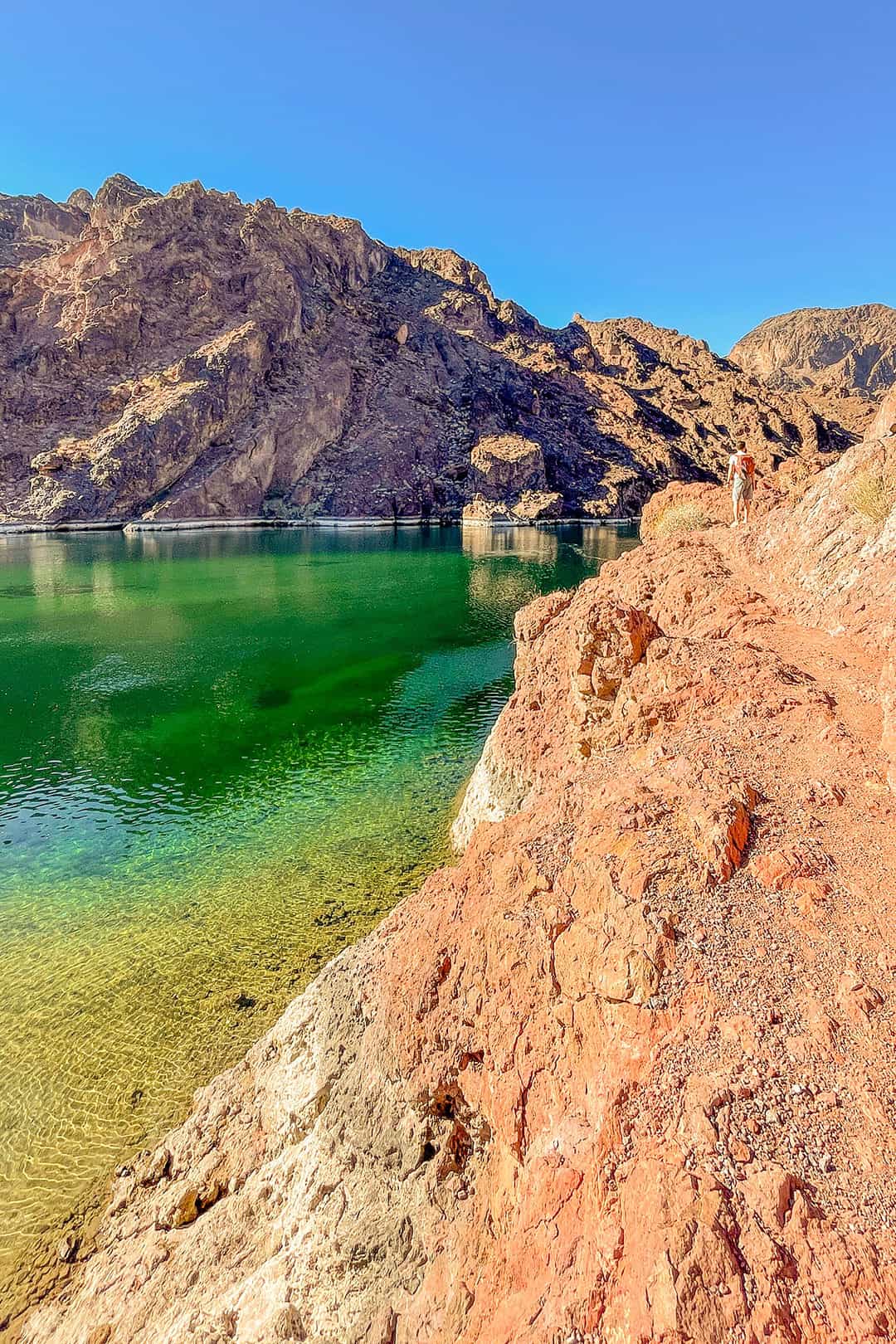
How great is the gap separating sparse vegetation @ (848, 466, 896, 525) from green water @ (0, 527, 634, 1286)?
317 inches

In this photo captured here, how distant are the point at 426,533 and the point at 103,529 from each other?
3761 centimetres

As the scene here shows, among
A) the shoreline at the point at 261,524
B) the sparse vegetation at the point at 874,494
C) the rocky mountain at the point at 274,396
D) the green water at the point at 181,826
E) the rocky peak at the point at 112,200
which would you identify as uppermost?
the rocky peak at the point at 112,200

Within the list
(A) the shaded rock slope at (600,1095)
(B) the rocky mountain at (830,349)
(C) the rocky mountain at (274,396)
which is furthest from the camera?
(B) the rocky mountain at (830,349)

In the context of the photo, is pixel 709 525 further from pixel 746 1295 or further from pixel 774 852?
pixel 746 1295

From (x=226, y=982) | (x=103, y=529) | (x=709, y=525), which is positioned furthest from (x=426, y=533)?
(x=226, y=982)

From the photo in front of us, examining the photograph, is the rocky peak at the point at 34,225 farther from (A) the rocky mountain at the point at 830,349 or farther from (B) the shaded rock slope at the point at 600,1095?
(A) the rocky mountain at the point at 830,349

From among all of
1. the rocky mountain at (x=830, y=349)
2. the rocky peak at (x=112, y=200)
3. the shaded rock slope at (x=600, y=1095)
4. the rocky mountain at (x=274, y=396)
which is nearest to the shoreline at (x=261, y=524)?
the rocky mountain at (x=274, y=396)

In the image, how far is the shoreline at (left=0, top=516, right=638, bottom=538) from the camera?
74.2 meters

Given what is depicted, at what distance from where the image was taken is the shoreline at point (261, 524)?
74.2 metres

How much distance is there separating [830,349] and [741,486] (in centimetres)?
22212

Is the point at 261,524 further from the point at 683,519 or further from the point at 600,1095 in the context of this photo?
the point at 600,1095

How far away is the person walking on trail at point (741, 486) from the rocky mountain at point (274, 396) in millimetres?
73697

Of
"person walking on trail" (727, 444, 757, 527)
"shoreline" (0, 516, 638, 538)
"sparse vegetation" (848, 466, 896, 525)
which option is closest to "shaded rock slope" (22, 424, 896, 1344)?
"sparse vegetation" (848, 466, 896, 525)

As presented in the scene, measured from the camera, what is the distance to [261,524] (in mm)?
86375
